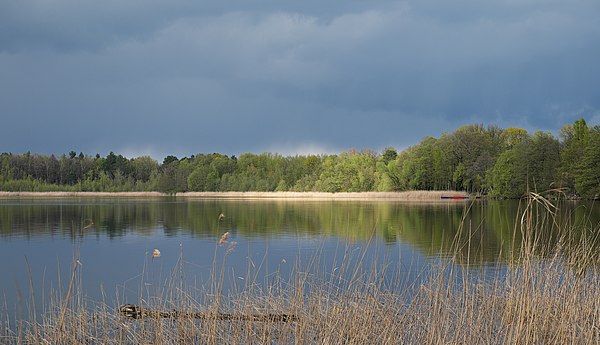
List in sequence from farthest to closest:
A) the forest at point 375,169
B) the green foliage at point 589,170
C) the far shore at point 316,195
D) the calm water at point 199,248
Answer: the far shore at point 316,195 < the forest at point 375,169 < the green foliage at point 589,170 < the calm water at point 199,248

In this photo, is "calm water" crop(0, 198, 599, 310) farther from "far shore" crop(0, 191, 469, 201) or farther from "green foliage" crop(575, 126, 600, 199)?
"far shore" crop(0, 191, 469, 201)

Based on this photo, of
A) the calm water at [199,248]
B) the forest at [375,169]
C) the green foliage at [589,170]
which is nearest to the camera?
the calm water at [199,248]

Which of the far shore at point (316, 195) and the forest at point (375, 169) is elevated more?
the forest at point (375, 169)

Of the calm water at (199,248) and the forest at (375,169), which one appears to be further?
the forest at (375,169)

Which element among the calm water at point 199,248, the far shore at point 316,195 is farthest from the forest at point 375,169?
the calm water at point 199,248

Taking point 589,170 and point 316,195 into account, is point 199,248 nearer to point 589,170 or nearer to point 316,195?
point 589,170

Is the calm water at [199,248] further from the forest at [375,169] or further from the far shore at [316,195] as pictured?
the far shore at [316,195]

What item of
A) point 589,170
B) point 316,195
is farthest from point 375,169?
point 589,170

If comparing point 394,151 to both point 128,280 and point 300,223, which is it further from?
point 128,280

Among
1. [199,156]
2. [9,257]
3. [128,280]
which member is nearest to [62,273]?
[128,280]

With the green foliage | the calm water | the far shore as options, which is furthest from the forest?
the calm water

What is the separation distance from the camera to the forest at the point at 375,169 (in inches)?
2391

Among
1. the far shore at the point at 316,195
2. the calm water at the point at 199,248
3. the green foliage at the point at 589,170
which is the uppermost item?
the green foliage at the point at 589,170

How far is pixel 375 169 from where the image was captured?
306ft
